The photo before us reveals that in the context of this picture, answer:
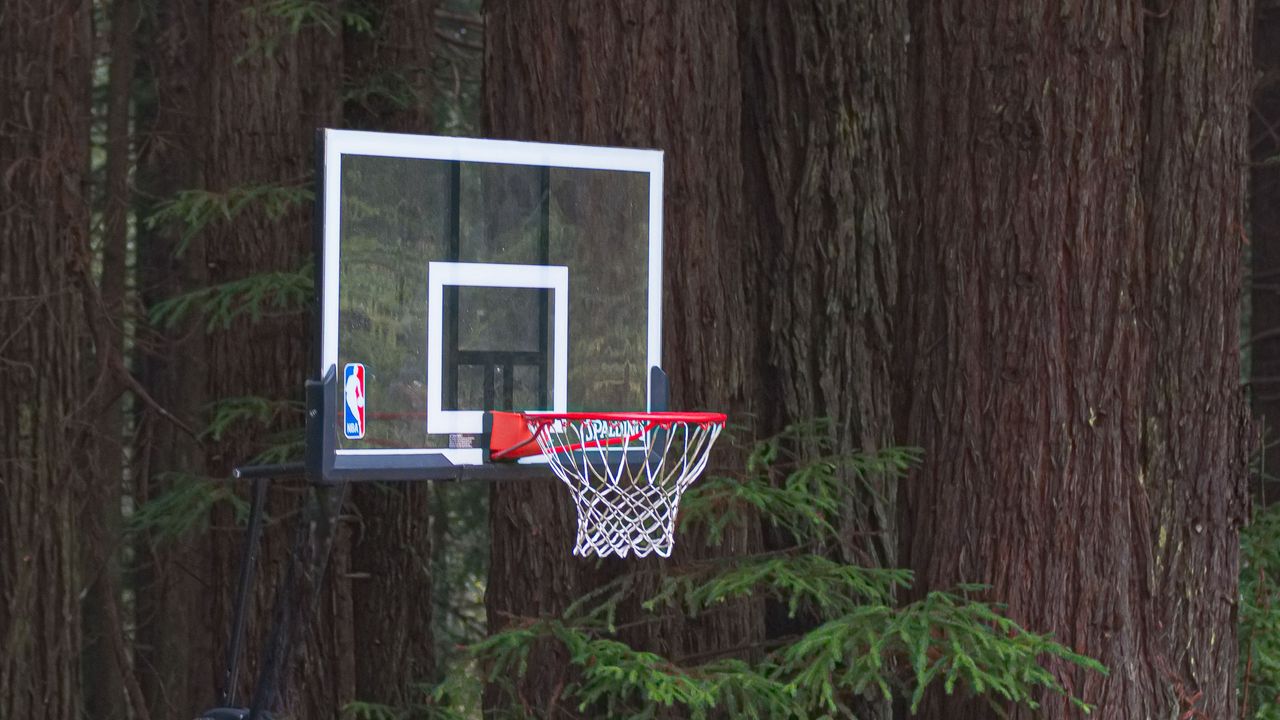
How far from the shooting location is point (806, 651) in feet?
15.8

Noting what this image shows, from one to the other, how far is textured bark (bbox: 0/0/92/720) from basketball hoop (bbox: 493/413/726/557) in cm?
416

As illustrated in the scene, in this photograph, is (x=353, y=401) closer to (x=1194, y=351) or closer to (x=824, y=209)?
(x=824, y=209)

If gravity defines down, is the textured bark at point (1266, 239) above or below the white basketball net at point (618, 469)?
above

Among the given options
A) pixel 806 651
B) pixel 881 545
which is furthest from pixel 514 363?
pixel 881 545

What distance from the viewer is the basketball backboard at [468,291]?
448 cm

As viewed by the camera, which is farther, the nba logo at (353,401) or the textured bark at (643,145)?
the textured bark at (643,145)

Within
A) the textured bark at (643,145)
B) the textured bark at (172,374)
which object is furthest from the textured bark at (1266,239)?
the textured bark at (172,374)

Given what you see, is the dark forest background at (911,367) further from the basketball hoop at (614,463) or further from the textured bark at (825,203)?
the basketball hoop at (614,463)

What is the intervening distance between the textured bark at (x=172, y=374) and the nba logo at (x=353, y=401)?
5.73 meters

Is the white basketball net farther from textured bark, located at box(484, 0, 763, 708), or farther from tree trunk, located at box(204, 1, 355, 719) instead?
tree trunk, located at box(204, 1, 355, 719)

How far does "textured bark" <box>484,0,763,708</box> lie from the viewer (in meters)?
5.32

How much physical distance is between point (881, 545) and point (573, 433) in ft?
5.58

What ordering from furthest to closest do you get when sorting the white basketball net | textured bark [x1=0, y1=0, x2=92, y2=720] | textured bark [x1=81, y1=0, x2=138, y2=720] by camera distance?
textured bark [x1=81, y1=0, x2=138, y2=720] < textured bark [x1=0, y1=0, x2=92, y2=720] < the white basketball net

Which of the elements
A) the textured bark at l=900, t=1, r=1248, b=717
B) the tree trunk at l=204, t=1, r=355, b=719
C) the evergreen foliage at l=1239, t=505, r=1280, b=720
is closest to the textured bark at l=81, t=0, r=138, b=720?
the tree trunk at l=204, t=1, r=355, b=719
